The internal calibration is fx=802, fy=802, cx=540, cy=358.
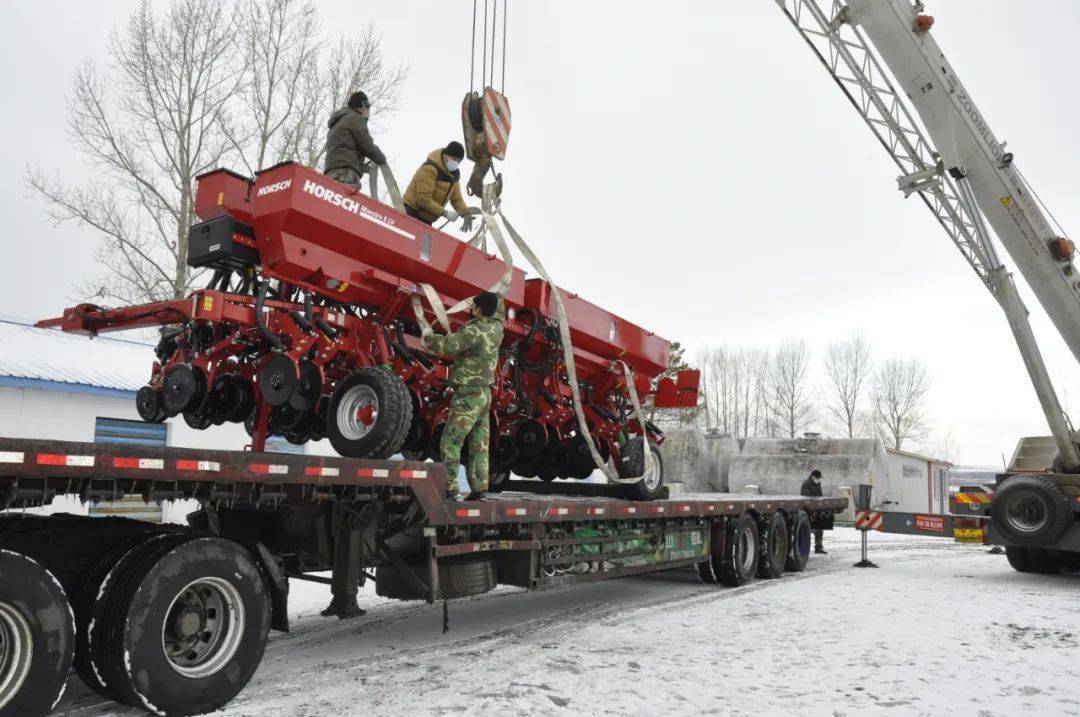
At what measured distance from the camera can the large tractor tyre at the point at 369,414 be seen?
5703 millimetres

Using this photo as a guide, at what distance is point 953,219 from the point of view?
34.9ft

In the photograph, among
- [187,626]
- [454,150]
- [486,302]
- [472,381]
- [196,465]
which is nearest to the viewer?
[196,465]

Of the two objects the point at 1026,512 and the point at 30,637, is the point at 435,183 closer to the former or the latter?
the point at 30,637

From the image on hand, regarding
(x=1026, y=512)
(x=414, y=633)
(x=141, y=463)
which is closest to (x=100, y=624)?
(x=141, y=463)

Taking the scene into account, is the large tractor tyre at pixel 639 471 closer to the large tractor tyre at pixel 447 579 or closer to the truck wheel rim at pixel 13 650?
the large tractor tyre at pixel 447 579

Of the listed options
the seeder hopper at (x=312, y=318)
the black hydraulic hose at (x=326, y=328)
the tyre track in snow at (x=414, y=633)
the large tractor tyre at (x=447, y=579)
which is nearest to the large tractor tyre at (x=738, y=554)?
the tyre track in snow at (x=414, y=633)

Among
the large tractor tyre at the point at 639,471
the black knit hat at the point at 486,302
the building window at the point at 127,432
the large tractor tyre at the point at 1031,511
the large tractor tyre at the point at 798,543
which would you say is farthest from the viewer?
the building window at the point at 127,432

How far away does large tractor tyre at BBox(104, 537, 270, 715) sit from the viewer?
141 inches

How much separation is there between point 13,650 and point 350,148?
16.0ft

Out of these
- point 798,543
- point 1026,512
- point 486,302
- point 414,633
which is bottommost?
point 414,633

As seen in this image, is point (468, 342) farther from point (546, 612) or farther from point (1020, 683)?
point (1020, 683)

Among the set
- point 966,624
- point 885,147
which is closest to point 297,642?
point 966,624

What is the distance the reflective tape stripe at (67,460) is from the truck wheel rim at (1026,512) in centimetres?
1077

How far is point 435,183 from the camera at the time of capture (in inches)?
289
